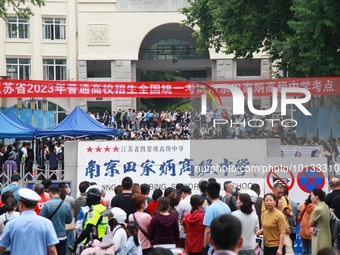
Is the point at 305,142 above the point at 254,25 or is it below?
below

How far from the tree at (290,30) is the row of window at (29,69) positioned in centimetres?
2006

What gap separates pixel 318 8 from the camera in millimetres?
15500

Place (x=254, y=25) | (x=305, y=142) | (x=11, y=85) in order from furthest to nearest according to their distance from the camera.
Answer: (x=11, y=85), (x=254, y=25), (x=305, y=142)

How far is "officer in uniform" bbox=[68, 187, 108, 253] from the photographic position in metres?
7.08

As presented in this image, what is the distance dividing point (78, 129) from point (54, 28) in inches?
940

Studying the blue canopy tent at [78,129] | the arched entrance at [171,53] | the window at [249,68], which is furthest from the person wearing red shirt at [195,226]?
the arched entrance at [171,53]

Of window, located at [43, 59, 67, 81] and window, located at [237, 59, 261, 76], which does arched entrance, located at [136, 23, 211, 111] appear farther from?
window, located at [43, 59, 67, 81]

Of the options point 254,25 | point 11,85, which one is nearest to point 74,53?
point 11,85

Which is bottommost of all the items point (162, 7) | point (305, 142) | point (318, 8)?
point (305, 142)

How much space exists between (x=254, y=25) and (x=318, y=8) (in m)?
4.17

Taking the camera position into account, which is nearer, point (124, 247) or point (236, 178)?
point (124, 247)

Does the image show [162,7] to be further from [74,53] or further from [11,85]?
[11,85]

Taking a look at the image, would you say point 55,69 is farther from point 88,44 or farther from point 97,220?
point 97,220

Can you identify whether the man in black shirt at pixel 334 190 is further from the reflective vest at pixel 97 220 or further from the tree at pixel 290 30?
the tree at pixel 290 30
